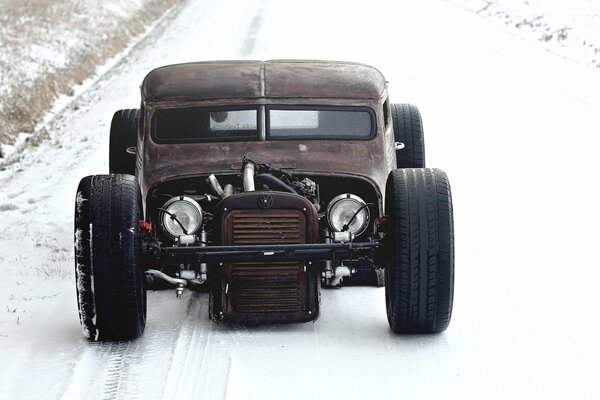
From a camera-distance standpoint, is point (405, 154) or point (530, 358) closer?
point (530, 358)

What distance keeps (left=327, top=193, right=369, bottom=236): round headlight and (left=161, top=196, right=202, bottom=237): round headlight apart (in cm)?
90

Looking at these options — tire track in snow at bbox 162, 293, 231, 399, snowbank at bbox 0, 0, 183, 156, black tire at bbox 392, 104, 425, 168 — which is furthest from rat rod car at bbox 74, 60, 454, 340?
snowbank at bbox 0, 0, 183, 156

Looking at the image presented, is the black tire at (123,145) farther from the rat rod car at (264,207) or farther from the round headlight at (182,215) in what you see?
the round headlight at (182,215)

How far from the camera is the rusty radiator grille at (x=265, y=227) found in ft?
25.5

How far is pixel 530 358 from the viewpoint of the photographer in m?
7.34

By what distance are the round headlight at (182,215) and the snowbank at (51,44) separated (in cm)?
923

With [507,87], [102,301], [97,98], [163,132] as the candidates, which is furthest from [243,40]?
[102,301]

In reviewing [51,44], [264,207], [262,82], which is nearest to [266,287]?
[264,207]

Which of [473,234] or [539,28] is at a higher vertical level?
[473,234]

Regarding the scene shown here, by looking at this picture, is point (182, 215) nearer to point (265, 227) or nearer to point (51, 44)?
point (265, 227)

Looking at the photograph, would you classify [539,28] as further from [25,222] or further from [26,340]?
[26,340]

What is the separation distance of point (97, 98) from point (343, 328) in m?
12.8

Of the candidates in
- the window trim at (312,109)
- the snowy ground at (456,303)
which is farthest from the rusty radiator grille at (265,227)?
the window trim at (312,109)

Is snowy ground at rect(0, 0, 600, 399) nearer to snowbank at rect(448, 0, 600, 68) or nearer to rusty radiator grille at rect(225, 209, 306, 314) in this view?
rusty radiator grille at rect(225, 209, 306, 314)
